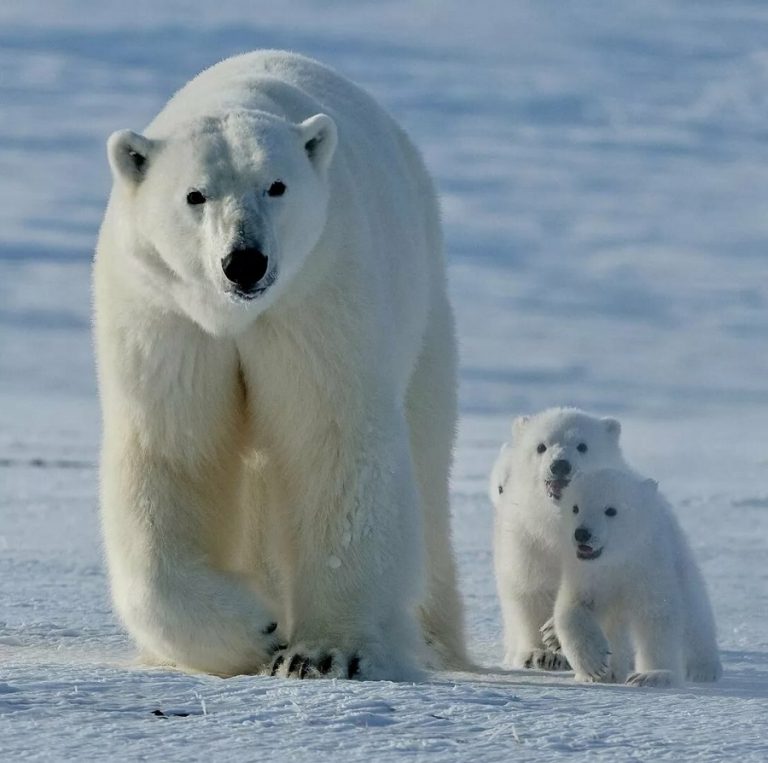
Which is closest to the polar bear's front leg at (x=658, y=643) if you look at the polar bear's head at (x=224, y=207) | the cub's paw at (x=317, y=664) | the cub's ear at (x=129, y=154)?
the cub's paw at (x=317, y=664)

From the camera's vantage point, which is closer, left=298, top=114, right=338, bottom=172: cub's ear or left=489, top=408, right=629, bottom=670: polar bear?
left=298, top=114, right=338, bottom=172: cub's ear

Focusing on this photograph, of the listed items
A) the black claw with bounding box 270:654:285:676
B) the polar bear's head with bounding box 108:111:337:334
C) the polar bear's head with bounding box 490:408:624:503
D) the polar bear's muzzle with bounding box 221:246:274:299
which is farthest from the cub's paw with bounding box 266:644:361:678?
the polar bear's head with bounding box 490:408:624:503

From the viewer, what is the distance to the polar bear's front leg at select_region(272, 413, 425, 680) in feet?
11.8

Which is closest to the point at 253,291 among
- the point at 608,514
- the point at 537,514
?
the point at 608,514

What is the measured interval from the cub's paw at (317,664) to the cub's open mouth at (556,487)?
1380 millimetres

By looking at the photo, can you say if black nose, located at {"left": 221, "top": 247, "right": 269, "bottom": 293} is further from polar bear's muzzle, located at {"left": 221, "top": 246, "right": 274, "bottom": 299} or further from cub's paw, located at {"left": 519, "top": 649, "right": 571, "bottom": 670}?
cub's paw, located at {"left": 519, "top": 649, "right": 571, "bottom": 670}

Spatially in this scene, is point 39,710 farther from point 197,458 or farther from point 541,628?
point 541,628

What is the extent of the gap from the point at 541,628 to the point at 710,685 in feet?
2.13

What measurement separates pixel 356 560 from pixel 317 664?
24 centimetres

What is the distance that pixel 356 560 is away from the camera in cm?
363

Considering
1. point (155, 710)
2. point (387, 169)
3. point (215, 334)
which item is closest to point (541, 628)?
point (387, 169)

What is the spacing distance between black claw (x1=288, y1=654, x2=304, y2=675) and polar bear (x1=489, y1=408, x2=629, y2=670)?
4.42ft

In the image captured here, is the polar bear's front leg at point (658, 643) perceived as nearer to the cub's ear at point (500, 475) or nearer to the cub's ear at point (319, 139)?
the cub's ear at point (500, 475)

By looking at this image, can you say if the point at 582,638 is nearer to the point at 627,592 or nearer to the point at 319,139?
Result: the point at 627,592
